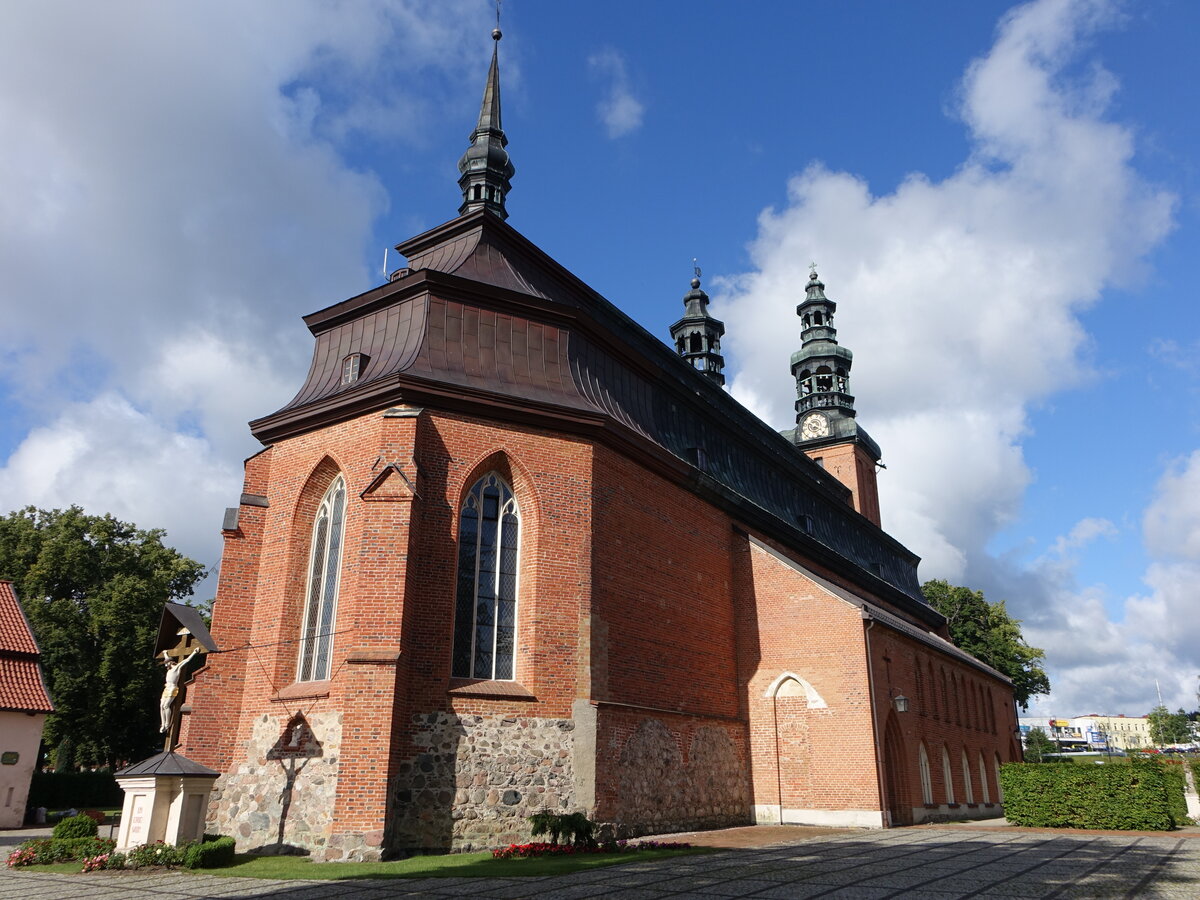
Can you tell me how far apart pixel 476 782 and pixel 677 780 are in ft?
17.0

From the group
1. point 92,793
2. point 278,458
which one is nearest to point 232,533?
point 278,458

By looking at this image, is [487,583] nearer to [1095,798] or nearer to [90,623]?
[1095,798]

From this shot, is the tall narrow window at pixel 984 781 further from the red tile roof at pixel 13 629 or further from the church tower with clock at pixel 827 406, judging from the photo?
the red tile roof at pixel 13 629

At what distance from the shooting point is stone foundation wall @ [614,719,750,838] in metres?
16.1

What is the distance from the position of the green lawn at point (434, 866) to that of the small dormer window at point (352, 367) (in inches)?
329

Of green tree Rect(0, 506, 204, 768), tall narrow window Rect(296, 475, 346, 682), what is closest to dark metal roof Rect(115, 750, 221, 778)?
tall narrow window Rect(296, 475, 346, 682)

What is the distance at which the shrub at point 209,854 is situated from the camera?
1224 centimetres

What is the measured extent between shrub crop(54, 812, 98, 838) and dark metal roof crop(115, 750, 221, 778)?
158 centimetres

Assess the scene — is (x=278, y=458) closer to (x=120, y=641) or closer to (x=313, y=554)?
(x=313, y=554)

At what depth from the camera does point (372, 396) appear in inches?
625

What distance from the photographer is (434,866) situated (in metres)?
12.2

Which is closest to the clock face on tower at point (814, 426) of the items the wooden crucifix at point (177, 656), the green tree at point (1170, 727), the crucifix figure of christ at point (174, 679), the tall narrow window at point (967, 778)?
the tall narrow window at point (967, 778)

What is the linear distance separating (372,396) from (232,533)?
3929 millimetres

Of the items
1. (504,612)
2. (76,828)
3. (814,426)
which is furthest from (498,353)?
(814,426)
